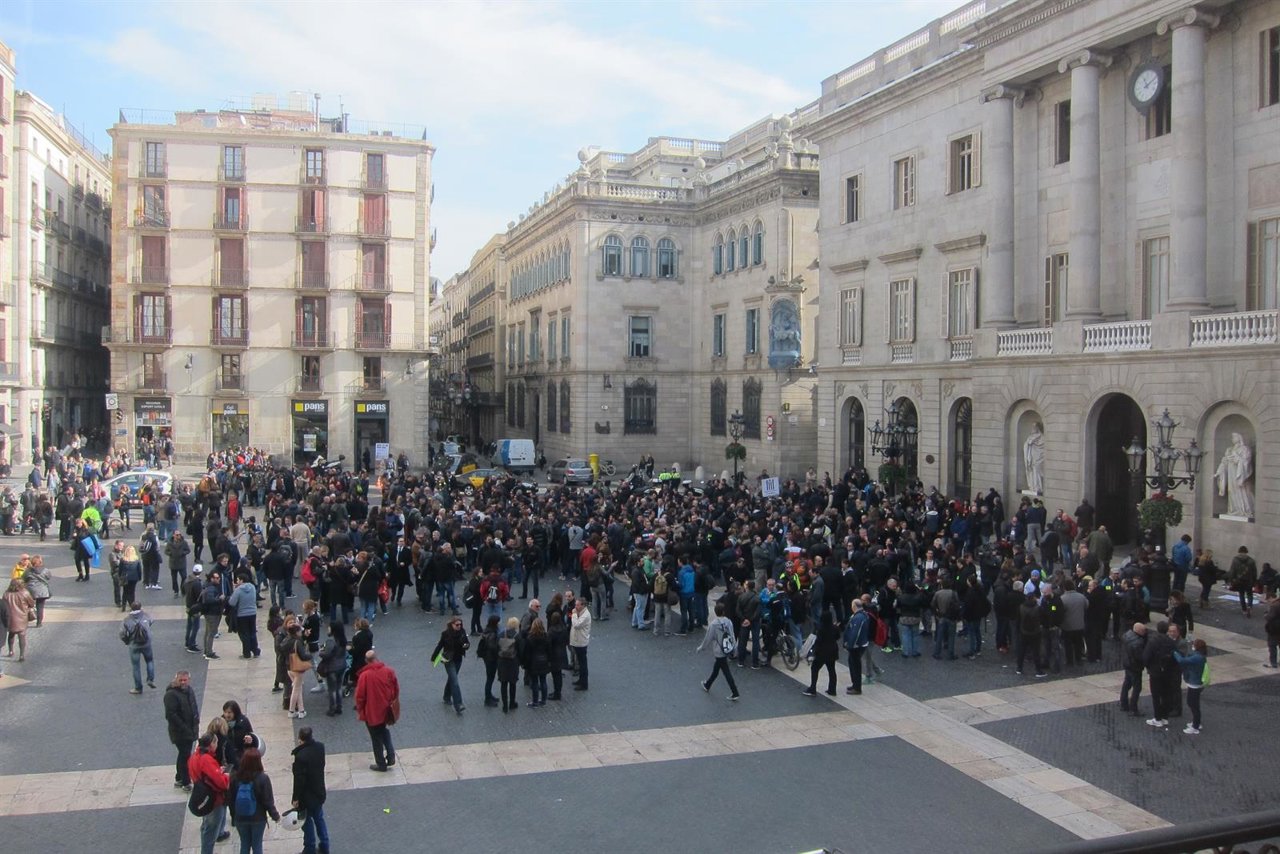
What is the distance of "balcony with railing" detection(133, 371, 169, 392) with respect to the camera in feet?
172

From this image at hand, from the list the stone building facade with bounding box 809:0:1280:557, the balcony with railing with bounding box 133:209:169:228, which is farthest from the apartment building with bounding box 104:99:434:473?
the stone building facade with bounding box 809:0:1280:557

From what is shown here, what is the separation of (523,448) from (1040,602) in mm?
39489

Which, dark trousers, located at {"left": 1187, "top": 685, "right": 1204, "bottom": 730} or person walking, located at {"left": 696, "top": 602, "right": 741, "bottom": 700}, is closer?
dark trousers, located at {"left": 1187, "top": 685, "right": 1204, "bottom": 730}

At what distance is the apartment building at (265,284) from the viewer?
172 feet

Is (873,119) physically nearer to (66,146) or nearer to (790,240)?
(790,240)

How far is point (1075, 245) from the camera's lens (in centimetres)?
2816

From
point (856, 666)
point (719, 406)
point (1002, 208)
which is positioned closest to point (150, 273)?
point (719, 406)

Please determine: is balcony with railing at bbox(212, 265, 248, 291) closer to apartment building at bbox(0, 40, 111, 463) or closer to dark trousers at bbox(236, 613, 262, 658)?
apartment building at bbox(0, 40, 111, 463)

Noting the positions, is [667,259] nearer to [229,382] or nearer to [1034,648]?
[229,382]

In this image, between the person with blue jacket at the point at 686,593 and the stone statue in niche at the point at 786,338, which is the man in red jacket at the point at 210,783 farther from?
the stone statue in niche at the point at 786,338

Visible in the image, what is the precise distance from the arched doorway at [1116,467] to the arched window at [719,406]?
2733 centimetres

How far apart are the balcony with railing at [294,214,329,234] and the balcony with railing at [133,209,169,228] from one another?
6323 mm

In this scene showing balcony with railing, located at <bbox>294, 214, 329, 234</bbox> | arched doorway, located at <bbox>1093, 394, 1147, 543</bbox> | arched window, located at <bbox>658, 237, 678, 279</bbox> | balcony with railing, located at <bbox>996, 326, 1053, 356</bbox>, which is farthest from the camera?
arched window, located at <bbox>658, 237, 678, 279</bbox>

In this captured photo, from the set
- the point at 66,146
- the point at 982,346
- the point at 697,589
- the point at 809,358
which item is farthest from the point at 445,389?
the point at 697,589
